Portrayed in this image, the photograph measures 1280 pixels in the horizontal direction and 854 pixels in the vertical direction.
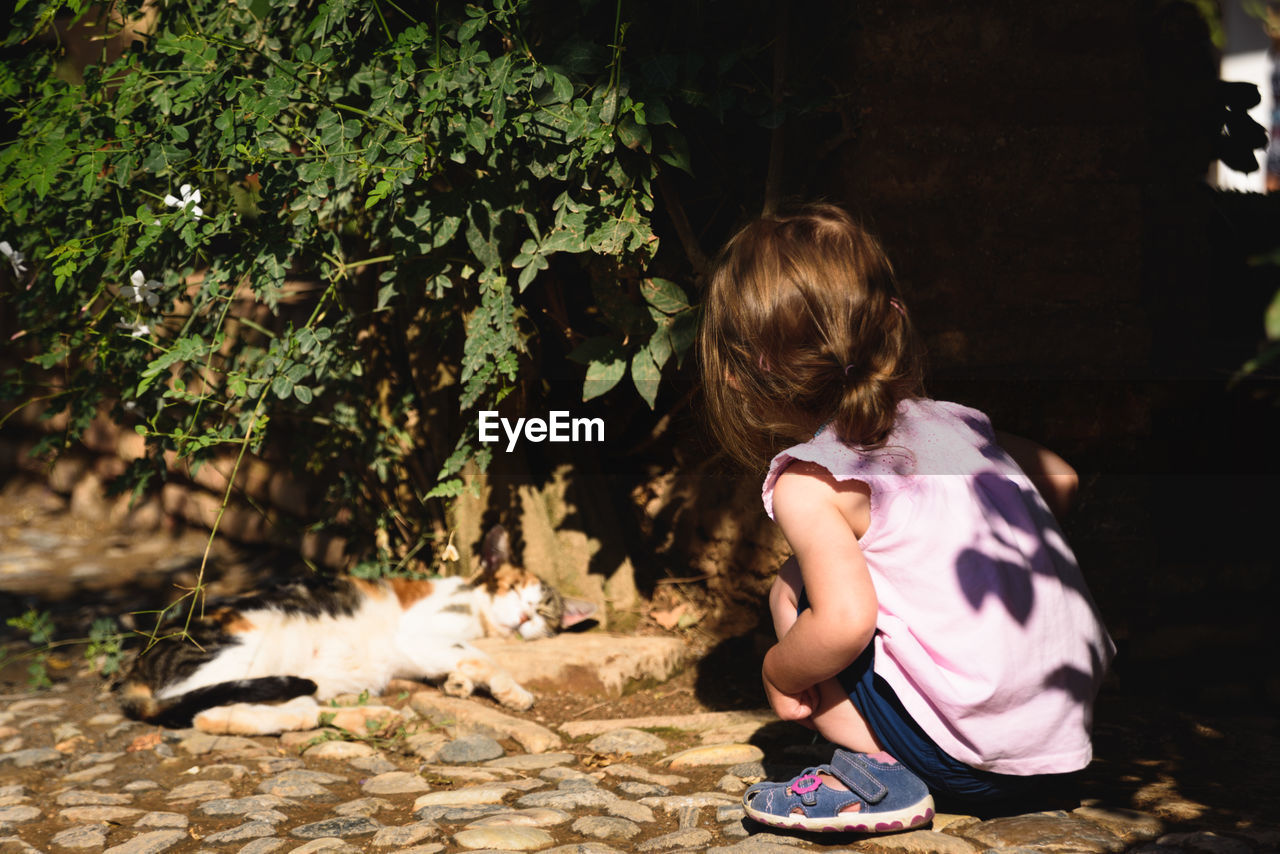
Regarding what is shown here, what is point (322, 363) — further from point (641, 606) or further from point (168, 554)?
point (168, 554)

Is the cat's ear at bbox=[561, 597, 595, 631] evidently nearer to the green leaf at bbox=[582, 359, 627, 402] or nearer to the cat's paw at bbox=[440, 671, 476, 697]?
the cat's paw at bbox=[440, 671, 476, 697]

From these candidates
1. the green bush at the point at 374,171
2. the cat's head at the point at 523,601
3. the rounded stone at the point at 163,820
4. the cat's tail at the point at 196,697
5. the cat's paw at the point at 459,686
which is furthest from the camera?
the cat's head at the point at 523,601

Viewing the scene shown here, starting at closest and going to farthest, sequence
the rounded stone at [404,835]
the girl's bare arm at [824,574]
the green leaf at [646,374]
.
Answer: the girl's bare arm at [824,574] → the rounded stone at [404,835] → the green leaf at [646,374]

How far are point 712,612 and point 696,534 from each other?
0.27 m

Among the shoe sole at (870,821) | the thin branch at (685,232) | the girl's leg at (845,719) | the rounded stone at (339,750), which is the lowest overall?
the rounded stone at (339,750)

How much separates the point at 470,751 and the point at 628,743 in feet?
1.40

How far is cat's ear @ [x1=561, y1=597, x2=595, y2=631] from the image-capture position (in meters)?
3.58

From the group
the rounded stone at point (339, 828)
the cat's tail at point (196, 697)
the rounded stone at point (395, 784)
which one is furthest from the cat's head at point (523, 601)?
the rounded stone at point (339, 828)

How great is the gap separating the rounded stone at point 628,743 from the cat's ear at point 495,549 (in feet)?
2.92

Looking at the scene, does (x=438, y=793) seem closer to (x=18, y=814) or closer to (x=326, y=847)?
(x=326, y=847)

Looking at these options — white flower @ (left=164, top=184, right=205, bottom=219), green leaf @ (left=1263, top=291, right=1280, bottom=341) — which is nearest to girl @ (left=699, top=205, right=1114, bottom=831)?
green leaf @ (left=1263, top=291, right=1280, bottom=341)

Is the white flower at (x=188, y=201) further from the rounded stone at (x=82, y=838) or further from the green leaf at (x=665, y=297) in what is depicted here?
the rounded stone at (x=82, y=838)

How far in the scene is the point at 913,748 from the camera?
2014 mm

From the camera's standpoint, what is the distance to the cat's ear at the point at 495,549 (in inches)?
141
